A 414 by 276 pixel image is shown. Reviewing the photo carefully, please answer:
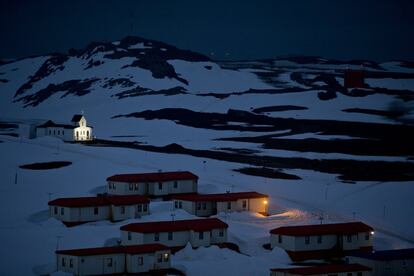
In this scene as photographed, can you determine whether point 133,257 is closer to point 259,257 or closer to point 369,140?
point 259,257

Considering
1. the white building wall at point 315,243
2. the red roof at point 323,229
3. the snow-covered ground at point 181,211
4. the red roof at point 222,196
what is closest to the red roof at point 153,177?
the snow-covered ground at point 181,211

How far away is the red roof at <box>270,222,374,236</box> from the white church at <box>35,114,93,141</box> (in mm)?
40022

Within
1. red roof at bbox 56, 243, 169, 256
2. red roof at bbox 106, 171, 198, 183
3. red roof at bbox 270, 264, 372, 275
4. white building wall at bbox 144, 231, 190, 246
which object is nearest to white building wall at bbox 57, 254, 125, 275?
red roof at bbox 56, 243, 169, 256

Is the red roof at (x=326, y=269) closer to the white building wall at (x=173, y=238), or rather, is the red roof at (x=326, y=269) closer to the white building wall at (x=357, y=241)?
the white building wall at (x=357, y=241)

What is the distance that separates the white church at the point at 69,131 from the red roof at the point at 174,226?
1489 inches

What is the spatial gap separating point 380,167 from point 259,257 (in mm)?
27776

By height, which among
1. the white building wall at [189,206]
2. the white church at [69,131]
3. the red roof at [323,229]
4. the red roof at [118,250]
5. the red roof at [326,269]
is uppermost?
the white church at [69,131]

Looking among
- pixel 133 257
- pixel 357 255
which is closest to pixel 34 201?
pixel 133 257

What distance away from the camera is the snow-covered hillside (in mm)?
44406

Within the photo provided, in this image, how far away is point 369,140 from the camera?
78.8 metres

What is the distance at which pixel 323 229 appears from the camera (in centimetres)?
4216

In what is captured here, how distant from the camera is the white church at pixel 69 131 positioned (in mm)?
79312

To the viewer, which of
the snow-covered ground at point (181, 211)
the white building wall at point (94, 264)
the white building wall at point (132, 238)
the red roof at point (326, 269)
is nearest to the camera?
the red roof at point (326, 269)

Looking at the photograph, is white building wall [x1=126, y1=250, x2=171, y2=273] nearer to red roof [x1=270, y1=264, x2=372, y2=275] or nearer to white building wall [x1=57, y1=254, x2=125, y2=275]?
white building wall [x1=57, y1=254, x2=125, y2=275]
